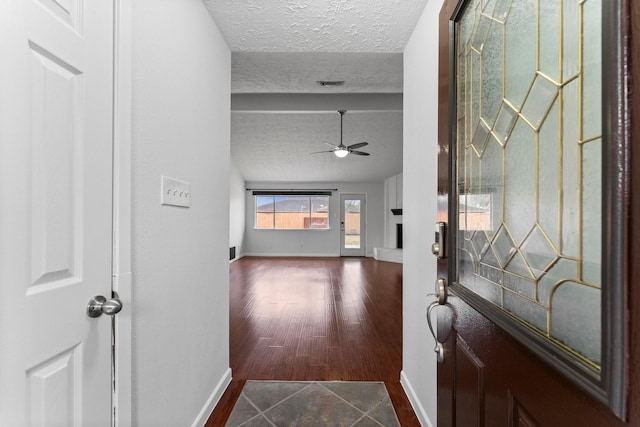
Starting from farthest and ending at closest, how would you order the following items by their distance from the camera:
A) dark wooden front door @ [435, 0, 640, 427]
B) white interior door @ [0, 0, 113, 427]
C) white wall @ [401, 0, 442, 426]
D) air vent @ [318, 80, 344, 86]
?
1. air vent @ [318, 80, 344, 86]
2. white wall @ [401, 0, 442, 426]
3. white interior door @ [0, 0, 113, 427]
4. dark wooden front door @ [435, 0, 640, 427]

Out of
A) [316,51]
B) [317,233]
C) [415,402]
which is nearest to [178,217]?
[316,51]

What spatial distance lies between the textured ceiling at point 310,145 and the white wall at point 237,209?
245 mm

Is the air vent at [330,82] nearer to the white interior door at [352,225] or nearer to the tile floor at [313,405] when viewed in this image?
the tile floor at [313,405]

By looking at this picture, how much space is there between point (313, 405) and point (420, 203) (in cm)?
132

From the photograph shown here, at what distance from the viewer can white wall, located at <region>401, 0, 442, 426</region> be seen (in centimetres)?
152

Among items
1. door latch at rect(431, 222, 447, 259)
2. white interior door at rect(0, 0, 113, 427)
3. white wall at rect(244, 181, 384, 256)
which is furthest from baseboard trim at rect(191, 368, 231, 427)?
white wall at rect(244, 181, 384, 256)

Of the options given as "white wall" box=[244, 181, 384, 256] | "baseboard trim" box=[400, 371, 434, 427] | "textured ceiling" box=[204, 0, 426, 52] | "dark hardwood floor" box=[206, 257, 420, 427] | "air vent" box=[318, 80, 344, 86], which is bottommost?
"dark hardwood floor" box=[206, 257, 420, 427]

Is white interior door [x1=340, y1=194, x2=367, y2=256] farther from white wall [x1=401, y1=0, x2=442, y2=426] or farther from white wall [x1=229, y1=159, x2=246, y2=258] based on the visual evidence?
white wall [x1=401, y1=0, x2=442, y2=426]

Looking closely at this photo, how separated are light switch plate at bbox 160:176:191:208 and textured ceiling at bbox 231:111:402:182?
415cm

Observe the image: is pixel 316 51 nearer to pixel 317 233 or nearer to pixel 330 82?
pixel 330 82

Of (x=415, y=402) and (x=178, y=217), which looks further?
(x=415, y=402)

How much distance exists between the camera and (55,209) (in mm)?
792

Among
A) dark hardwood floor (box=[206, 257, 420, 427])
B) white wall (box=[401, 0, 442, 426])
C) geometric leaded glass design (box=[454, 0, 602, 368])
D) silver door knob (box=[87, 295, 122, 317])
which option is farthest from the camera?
dark hardwood floor (box=[206, 257, 420, 427])

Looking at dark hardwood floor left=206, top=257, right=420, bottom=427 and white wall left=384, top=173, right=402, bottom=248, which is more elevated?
white wall left=384, top=173, right=402, bottom=248
